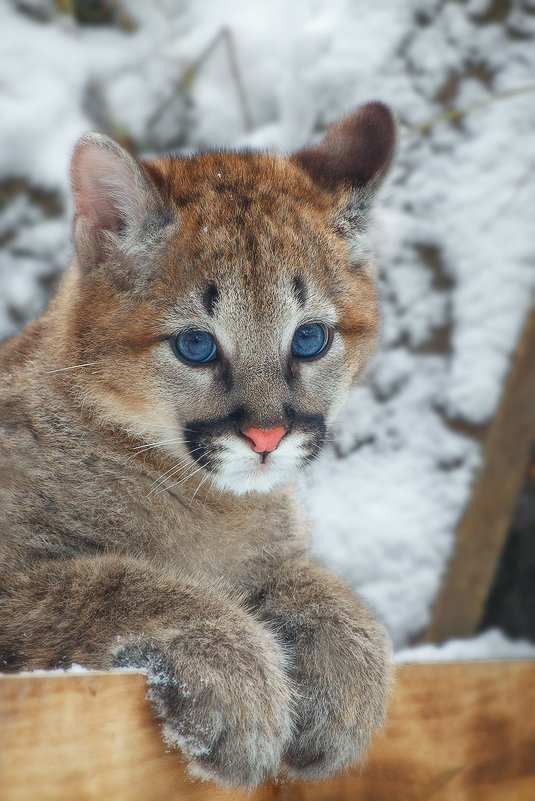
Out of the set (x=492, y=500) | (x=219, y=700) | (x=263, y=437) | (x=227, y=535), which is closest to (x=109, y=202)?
(x=263, y=437)

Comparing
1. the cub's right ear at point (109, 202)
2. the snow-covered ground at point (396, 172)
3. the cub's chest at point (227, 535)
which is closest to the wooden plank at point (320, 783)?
the cub's chest at point (227, 535)

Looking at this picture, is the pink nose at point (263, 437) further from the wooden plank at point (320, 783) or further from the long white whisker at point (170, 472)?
the wooden plank at point (320, 783)

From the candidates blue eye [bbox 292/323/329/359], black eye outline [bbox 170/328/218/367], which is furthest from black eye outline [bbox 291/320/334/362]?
black eye outline [bbox 170/328/218/367]

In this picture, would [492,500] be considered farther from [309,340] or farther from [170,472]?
[170,472]

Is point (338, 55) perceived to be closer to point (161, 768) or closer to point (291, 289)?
point (291, 289)

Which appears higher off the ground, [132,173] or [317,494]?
[132,173]

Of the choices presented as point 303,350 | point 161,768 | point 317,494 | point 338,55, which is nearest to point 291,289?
point 303,350

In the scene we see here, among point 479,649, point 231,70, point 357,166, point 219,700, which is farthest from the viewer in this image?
point 231,70

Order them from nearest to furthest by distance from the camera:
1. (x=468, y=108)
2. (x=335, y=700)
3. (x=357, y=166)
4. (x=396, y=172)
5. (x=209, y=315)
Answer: (x=335, y=700) < (x=209, y=315) < (x=357, y=166) < (x=396, y=172) < (x=468, y=108)
